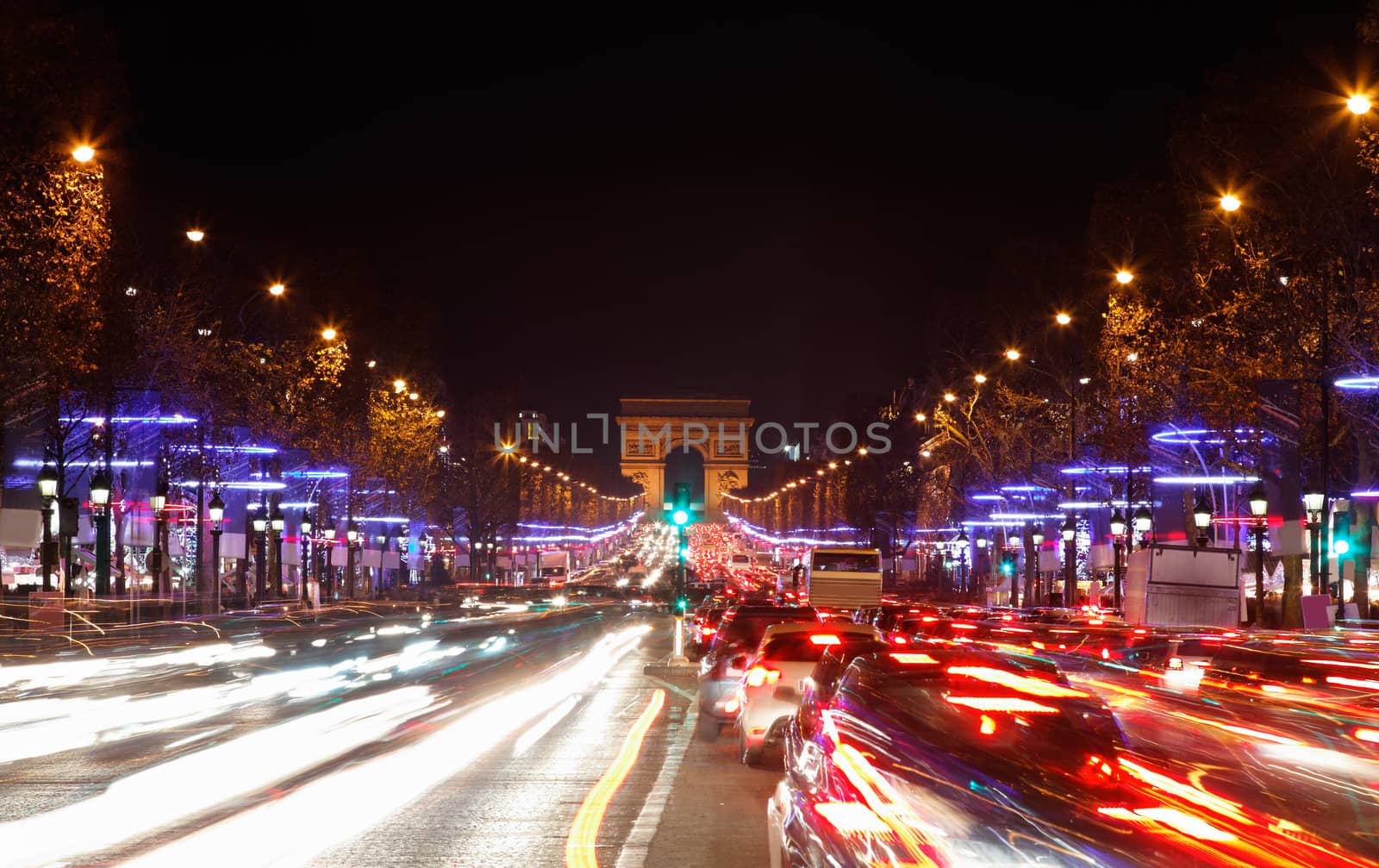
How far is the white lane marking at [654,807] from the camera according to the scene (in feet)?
34.8

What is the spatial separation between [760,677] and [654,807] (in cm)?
365

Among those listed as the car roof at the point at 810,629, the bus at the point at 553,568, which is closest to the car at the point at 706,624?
the car roof at the point at 810,629

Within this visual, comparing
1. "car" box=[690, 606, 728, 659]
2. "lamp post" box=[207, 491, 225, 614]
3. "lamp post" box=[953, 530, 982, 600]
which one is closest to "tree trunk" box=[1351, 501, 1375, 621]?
"car" box=[690, 606, 728, 659]

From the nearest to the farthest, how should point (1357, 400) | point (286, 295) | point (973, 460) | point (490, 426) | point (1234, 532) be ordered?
point (1357, 400) < point (1234, 532) < point (286, 295) < point (973, 460) < point (490, 426)

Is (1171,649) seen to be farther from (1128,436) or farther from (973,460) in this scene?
(973,460)

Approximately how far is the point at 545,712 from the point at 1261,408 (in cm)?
2074

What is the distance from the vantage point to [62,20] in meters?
31.8

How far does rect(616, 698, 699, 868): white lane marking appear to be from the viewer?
10.6m

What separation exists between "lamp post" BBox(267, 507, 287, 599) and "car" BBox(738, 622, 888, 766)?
40709 millimetres

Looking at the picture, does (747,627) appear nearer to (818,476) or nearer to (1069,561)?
(1069,561)

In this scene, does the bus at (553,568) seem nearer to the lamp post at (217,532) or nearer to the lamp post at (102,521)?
the lamp post at (217,532)

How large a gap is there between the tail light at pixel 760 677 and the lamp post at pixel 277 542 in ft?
135

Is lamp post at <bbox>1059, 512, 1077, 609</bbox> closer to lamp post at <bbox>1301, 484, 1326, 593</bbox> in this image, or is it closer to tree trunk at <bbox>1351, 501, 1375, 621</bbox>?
tree trunk at <bbox>1351, 501, 1375, 621</bbox>

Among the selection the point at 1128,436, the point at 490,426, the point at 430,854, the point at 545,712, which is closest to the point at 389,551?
the point at 490,426
